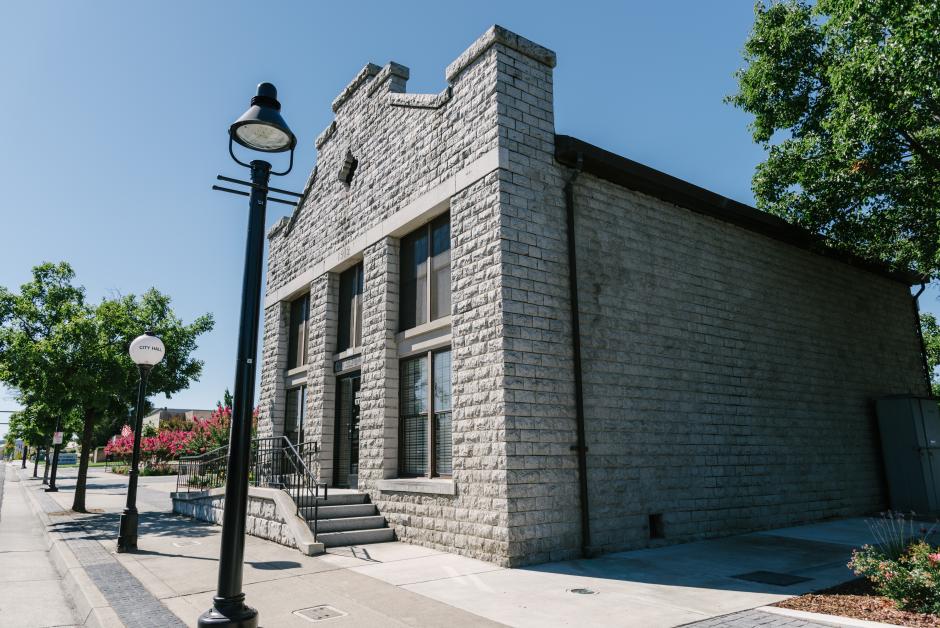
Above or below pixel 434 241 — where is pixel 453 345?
below

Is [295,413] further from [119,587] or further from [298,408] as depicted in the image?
[119,587]

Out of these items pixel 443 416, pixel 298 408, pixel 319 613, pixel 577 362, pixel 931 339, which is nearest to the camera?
pixel 319 613

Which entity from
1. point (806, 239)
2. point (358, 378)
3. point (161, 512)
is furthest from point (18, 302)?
point (806, 239)

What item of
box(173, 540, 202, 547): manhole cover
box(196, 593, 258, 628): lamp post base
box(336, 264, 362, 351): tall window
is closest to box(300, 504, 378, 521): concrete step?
box(173, 540, 202, 547): manhole cover

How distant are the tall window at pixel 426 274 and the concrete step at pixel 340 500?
122 inches

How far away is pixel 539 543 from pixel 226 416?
857 inches

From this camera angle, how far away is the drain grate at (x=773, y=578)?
6.53 meters

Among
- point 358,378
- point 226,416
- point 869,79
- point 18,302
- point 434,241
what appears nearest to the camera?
point 869,79

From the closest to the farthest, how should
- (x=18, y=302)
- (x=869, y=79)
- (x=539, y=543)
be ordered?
(x=539, y=543) → (x=869, y=79) → (x=18, y=302)

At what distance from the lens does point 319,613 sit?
5.69 m

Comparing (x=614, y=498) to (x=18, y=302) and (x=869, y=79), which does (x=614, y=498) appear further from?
(x=18, y=302)

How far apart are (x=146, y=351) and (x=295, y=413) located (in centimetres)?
509

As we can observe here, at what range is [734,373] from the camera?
10953 mm

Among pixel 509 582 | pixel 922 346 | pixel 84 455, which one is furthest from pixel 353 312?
pixel 922 346
